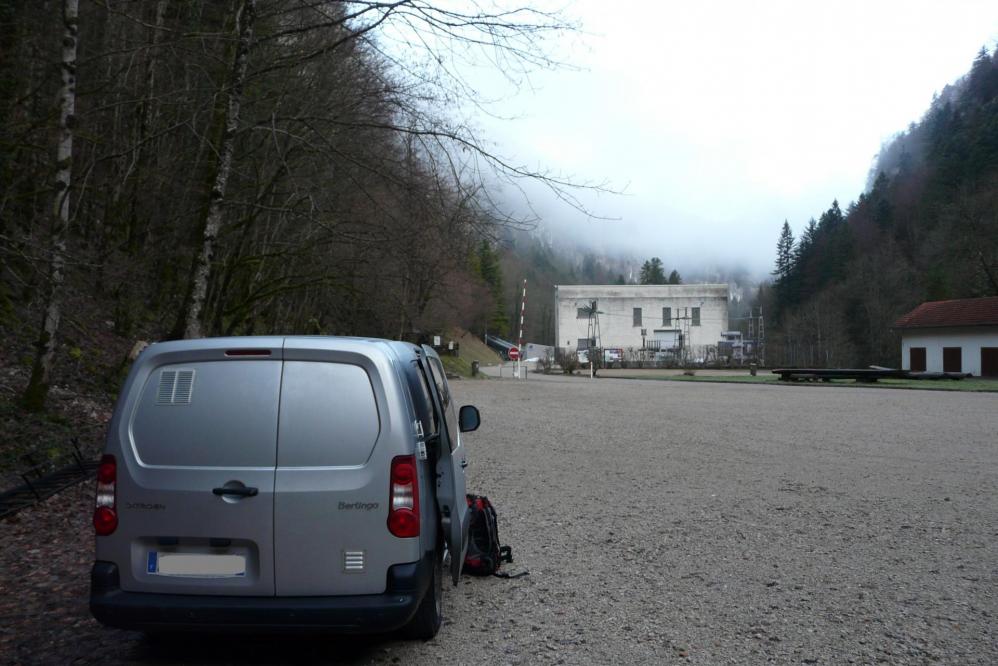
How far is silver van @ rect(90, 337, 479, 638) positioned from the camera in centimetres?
403

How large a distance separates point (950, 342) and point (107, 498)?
55.9 metres

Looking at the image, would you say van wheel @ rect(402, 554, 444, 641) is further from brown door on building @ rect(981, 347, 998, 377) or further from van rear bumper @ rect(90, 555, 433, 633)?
brown door on building @ rect(981, 347, 998, 377)

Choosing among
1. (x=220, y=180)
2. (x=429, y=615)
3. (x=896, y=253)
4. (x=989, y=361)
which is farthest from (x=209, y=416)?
(x=896, y=253)

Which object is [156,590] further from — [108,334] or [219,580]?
[108,334]

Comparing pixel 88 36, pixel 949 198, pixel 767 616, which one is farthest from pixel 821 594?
pixel 949 198

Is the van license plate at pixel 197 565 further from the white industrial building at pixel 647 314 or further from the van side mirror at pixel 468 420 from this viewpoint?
the white industrial building at pixel 647 314

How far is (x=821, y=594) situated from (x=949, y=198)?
8810 cm

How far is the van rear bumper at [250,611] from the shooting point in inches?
156

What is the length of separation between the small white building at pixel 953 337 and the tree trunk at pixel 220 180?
1940 inches

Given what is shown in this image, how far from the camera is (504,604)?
5.59 meters

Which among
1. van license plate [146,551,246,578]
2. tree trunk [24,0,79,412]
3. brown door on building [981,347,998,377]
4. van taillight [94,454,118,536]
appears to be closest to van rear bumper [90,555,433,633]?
van license plate [146,551,246,578]

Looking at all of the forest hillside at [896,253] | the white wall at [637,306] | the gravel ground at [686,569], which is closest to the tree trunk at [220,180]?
the gravel ground at [686,569]

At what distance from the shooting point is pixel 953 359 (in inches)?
2028

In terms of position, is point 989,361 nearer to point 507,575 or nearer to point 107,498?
point 507,575
